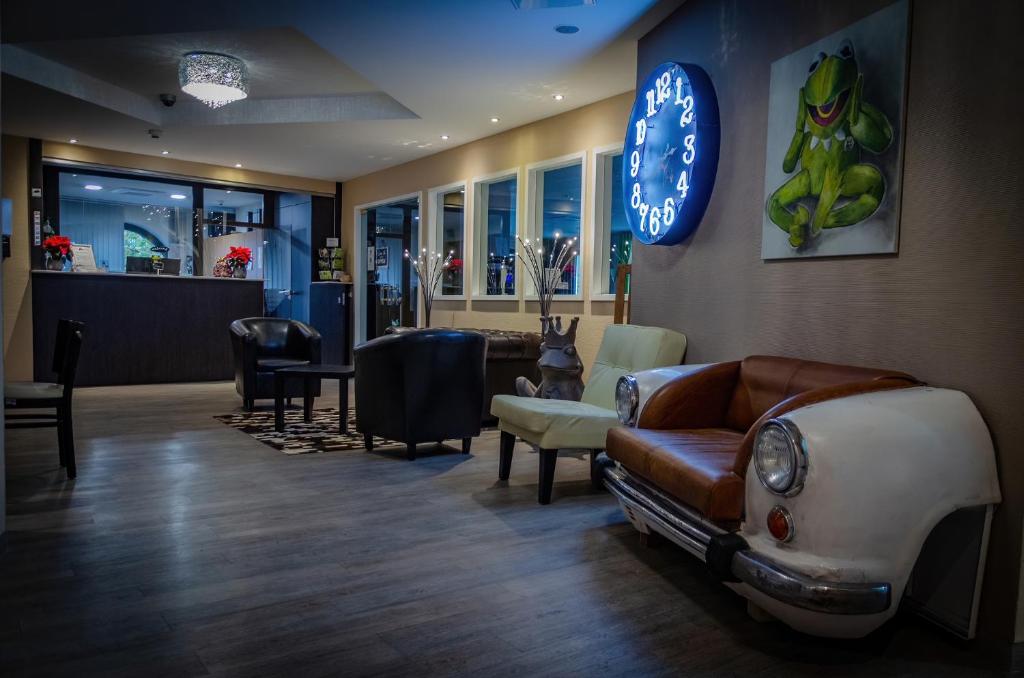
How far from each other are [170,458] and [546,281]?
3.33m

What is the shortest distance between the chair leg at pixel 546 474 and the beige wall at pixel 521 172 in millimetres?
2537

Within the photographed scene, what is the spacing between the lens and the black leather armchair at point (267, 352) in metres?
6.12

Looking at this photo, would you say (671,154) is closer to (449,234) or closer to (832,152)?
(832,152)

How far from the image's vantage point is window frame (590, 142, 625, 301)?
19.0 ft

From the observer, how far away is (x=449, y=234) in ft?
27.9

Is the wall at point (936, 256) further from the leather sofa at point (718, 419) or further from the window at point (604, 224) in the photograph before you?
the window at point (604, 224)

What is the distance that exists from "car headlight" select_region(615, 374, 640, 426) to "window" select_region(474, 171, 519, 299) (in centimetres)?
402

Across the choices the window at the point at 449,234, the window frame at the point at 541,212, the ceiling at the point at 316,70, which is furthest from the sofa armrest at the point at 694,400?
the window at the point at 449,234

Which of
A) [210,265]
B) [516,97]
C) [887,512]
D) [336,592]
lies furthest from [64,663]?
[210,265]

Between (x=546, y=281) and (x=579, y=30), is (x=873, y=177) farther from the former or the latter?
(x=546, y=281)

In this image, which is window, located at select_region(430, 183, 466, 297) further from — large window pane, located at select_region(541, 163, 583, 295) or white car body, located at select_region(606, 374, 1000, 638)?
white car body, located at select_region(606, 374, 1000, 638)

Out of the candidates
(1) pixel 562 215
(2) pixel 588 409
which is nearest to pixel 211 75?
(1) pixel 562 215

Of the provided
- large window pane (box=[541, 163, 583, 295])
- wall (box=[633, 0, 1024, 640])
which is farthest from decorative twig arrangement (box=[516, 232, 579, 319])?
wall (box=[633, 0, 1024, 640])

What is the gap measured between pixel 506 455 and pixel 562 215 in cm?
489
